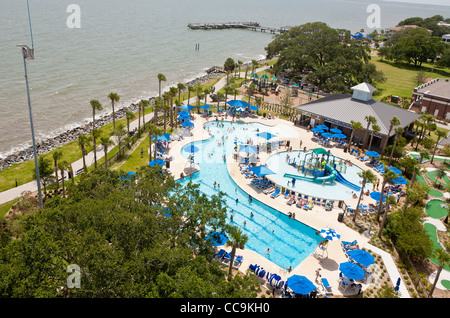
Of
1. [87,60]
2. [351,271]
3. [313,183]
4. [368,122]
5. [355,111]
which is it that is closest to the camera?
[351,271]

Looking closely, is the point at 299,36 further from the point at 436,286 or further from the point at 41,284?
the point at 41,284

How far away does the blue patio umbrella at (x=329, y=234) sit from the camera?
30.0 m

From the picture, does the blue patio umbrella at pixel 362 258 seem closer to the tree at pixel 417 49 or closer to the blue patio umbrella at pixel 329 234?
the blue patio umbrella at pixel 329 234

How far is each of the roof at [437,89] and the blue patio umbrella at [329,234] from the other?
52472 mm

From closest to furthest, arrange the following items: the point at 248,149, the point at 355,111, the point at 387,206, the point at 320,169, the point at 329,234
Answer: the point at 329,234, the point at 387,206, the point at 320,169, the point at 248,149, the point at 355,111

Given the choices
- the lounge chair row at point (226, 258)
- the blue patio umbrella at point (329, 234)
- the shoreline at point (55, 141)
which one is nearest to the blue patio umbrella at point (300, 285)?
the lounge chair row at point (226, 258)

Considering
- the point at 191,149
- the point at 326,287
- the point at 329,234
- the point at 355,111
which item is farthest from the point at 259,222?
the point at 355,111

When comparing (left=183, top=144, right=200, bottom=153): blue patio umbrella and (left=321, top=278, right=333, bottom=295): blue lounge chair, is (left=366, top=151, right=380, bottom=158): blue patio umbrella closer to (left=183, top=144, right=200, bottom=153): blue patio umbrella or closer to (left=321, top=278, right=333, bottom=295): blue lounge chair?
(left=183, top=144, right=200, bottom=153): blue patio umbrella

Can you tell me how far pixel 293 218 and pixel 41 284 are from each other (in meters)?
24.5

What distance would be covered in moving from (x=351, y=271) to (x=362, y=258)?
88.4 inches

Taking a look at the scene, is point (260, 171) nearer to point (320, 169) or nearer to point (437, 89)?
point (320, 169)

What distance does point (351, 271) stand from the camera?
84.3 feet
